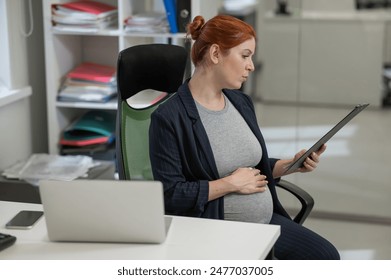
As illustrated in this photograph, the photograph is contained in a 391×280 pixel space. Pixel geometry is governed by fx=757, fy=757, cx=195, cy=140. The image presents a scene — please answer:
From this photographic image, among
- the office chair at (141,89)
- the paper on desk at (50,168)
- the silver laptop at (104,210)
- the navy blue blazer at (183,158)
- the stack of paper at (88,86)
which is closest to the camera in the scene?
the silver laptop at (104,210)

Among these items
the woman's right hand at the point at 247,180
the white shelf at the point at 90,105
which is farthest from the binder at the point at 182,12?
the woman's right hand at the point at 247,180

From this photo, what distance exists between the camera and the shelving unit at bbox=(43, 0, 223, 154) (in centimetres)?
393

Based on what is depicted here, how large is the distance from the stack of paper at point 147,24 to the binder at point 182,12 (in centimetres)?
7

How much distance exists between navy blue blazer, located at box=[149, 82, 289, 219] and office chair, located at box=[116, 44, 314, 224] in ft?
0.90

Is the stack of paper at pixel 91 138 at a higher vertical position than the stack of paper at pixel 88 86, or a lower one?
lower

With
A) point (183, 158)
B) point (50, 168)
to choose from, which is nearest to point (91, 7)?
point (50, 168)

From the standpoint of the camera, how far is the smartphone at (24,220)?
7.66ft

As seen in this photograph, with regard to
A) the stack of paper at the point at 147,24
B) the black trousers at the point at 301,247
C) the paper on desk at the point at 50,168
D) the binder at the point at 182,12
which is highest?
the binder at the point at 182,12

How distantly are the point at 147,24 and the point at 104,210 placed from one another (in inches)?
77.2

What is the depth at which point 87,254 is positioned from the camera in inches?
84.4

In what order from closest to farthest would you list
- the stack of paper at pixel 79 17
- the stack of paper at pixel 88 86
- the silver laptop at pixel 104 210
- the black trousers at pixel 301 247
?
the silver laptop at pixel 104 210 < the black trousers at pixel 301 247 < the stack of paper at pixel 79 17 < the stack of paper at pixel 88 86

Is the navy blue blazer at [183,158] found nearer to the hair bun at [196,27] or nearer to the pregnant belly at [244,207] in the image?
the pregnant belly at [244,207]
